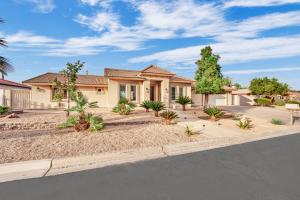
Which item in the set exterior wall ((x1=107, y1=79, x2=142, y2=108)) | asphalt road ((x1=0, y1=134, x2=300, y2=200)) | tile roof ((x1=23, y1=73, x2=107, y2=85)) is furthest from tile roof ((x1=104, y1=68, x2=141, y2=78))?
asphalt road ((x1=0, y1=134, x2=300, y2=200))

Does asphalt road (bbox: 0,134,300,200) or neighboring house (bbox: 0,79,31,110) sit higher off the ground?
neighboring house (bbox: 0,79,31,110)

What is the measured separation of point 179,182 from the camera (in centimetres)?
595

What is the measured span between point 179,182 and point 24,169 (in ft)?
13.8

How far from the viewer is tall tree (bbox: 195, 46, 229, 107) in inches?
892

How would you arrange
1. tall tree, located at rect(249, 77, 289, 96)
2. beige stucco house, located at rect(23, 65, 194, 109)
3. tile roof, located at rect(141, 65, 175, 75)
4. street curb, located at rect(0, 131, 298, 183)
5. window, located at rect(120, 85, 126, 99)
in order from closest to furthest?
street curb, located at rect(0, 131, 298, 183) → beige stucco house, located at rect(23, 65, 194, 109) → window, located at rect(120, 85, 126, 99) → tile roof, located at rect(141, 65, 175, 75) → tall tree, located at rect(249, 77, 289, 96)

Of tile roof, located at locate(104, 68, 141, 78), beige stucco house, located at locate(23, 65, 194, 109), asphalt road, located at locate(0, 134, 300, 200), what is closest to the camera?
asphalt road, located at locate(0, 134, 300, 200)

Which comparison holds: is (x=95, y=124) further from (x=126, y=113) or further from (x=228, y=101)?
(x=228, y=101)

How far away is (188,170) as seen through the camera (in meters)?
6.99

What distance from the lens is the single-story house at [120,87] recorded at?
2662 cm

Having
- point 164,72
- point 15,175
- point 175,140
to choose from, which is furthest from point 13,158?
point 164,72

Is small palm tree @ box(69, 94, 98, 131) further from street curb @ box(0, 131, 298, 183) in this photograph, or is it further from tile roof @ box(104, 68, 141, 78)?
tile roof @ box(104, 68, 141, 78)

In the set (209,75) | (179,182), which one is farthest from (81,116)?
(209,75)

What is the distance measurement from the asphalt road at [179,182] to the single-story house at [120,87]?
19.1m

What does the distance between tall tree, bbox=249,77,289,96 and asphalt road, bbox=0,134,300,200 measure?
40613 millimetres
